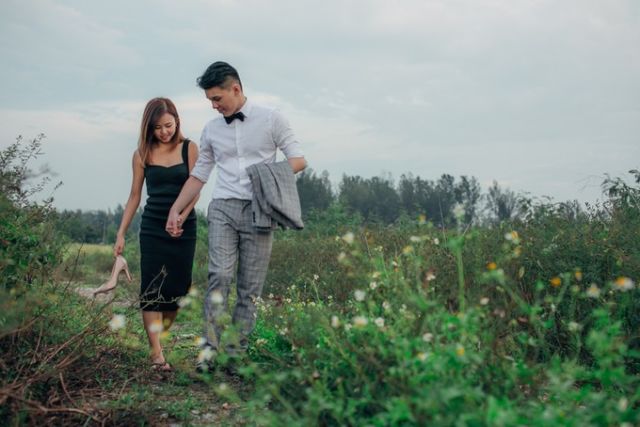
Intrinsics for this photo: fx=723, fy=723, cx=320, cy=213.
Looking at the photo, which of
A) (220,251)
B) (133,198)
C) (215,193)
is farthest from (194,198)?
(133,198)

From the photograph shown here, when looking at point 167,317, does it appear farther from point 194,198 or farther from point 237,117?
point 237,117

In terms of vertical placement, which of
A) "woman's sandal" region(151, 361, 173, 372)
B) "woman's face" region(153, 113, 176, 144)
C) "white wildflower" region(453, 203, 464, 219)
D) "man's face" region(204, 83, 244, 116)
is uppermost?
"man's face" region(204, 83, 244, 116)

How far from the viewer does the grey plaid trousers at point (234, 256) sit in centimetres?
569

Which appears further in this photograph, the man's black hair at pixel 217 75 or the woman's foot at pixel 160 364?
→ the woman's foot at pixel 160 364

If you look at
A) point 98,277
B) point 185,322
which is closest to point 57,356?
point 185,322

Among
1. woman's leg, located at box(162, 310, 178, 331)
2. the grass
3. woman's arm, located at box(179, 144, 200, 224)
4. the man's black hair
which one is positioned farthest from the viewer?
woman's leg, located at box(162, 310, 178, 331)

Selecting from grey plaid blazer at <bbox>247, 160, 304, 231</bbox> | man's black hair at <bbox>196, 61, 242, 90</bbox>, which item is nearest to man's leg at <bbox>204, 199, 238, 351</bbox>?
grey plaid blazer at <bbox>247, 160, 304, 231</bbox>

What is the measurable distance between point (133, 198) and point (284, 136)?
4.71 feet

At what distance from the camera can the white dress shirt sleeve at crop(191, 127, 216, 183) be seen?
5852 mm

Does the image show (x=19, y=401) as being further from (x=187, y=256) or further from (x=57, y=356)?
(x=187, y=256)

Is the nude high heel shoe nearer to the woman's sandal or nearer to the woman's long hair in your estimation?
the woman's sandal

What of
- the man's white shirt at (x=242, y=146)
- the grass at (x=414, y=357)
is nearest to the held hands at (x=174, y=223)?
the man's white shirt at (x=242, y=146)

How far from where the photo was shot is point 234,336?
3240mm

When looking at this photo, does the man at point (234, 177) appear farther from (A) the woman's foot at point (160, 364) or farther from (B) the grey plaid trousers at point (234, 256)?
(A) the woman's foot at point (160, 364)
